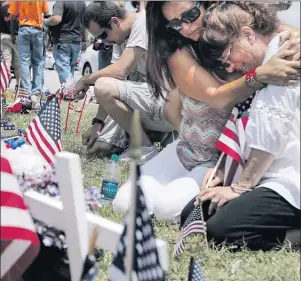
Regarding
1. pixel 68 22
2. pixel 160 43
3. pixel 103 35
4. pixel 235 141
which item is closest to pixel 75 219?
pixel 235 141

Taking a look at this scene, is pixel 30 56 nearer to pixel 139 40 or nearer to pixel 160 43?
pixel 139 40

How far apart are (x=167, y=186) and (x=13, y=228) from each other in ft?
5.39

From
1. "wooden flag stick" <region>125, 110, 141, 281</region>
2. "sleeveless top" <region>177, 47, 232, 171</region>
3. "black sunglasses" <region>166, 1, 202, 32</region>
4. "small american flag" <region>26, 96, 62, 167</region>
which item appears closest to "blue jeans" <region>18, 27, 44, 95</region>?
"sleeveless top" <region>177, 47, 232, 171</region>

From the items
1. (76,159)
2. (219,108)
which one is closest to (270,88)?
(219,108)

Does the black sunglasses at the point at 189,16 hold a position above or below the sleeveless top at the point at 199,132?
above

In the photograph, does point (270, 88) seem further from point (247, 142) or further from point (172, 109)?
point (172, 109)

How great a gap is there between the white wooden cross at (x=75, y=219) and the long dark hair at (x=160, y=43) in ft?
4.15

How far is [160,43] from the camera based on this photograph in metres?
2.76

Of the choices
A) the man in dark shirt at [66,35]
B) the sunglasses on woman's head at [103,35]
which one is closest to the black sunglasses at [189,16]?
the sunglasses on woman's head at [103,35]

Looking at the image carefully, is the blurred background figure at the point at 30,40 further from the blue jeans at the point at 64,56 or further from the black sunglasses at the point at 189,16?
the black sunglasses at the point at 189,16

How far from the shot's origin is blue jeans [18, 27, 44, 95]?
698cm

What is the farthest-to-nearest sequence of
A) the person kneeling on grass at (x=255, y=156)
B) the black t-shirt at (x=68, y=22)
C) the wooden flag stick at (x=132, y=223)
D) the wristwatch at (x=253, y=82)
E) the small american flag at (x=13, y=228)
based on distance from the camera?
the black t-shirt at (x=68, y=22) → the wristwatch at (x=253, y=82) → the person kneeling on grass at (x=255, y=156) → the small american flag at (x=13, y=228) → the wooden flag stick at (x=132, y=223)

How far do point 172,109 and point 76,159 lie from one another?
194 centimetres

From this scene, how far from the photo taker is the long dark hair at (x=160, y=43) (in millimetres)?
2619
